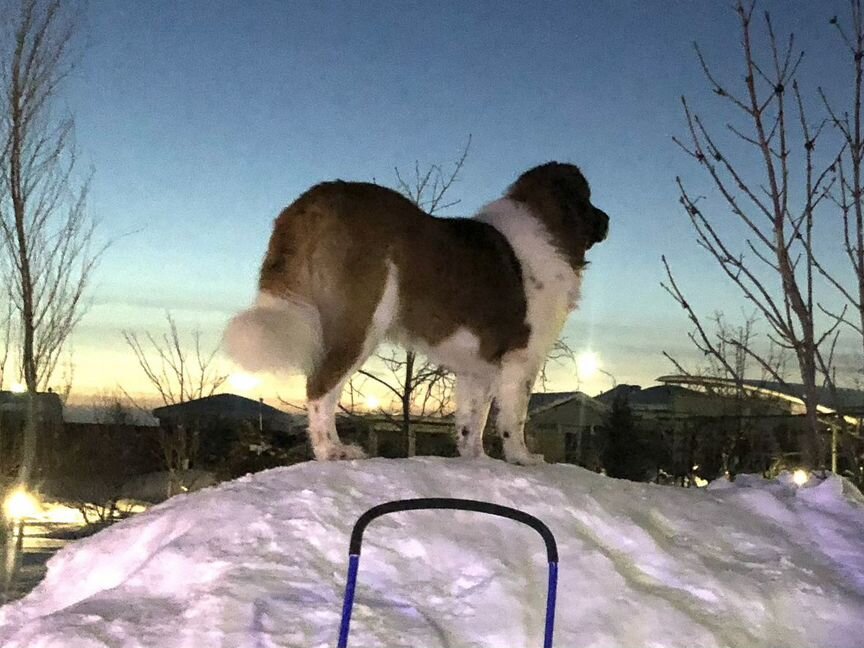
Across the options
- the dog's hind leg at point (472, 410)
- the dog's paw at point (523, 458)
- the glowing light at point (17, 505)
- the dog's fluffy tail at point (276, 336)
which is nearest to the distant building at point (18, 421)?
the glowing light at point (17, 505)

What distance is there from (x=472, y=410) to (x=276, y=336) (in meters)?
1.54

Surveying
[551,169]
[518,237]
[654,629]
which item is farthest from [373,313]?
[654,629]

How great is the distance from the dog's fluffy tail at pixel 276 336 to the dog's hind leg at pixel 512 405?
49.9 inches

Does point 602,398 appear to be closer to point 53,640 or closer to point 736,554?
point 736,554

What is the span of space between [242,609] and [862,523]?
110 inches

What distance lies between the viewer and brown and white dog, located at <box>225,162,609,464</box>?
4395mm

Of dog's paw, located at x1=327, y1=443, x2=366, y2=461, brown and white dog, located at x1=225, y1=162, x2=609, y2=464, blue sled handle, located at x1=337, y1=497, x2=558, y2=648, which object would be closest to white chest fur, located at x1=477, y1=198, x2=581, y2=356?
brown and white dog, located at x1=225, y1=162, x2=609, y2=464

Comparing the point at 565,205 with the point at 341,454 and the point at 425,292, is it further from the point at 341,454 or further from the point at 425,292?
the point at 341,454

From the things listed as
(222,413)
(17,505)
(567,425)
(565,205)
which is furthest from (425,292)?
(567,425)

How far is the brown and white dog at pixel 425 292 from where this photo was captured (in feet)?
14.4

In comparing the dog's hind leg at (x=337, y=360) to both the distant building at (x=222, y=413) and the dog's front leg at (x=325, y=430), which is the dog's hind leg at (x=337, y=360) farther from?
the distant building at (x=222, y=413)

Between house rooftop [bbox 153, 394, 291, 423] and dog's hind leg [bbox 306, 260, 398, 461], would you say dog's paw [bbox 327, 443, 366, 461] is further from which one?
house rooftop [bbox 153, 394, 291, 423]

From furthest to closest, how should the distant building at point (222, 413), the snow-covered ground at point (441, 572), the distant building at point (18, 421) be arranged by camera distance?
the distant building at point (222, 413)
the distant building at point (18, 421)
the snow-covered ground at point (441, 572)

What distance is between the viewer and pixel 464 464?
3.90m
